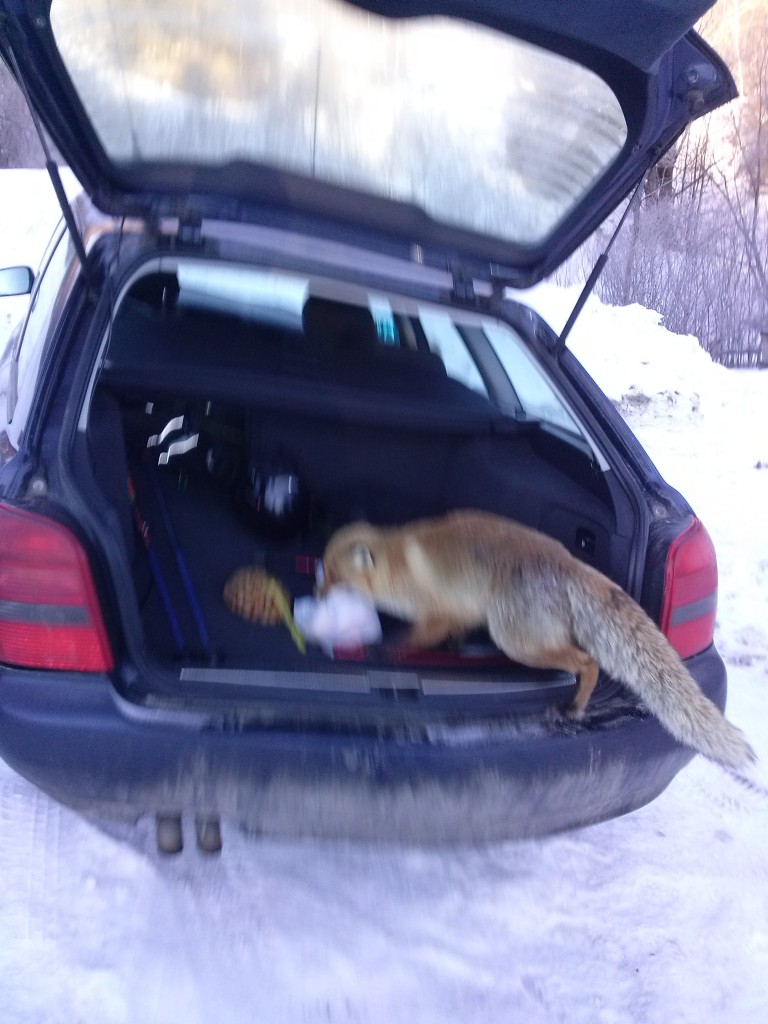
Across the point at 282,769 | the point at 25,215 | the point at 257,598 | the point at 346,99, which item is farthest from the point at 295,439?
the point at 25,215

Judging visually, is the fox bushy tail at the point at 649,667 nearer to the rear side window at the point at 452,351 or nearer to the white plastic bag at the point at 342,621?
the white plastic bag at the point at 342,621

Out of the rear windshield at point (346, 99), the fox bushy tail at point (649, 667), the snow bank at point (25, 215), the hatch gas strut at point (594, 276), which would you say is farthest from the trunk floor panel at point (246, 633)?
the snow bank at point (25, 215)

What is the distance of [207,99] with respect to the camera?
1.94 meters

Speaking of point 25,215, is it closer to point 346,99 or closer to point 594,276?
point 346,99

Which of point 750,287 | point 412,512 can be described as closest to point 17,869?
point 412,512

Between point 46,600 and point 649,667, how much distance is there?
151cm

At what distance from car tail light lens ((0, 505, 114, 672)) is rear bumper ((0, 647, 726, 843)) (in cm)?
5

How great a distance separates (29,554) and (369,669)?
972 millimetres

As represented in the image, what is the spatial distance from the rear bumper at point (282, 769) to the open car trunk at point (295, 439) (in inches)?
25.4

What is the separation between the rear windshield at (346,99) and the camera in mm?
1795

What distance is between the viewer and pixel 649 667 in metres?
1.99

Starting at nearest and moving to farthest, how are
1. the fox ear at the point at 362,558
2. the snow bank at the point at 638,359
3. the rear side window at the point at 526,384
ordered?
the fox ear at the point at 362,558 → the rear side window at the point at 526,384 → the snow bank at the point at 638,359

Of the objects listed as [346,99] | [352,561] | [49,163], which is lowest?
[352,561]

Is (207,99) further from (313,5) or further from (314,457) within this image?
(314,457)
